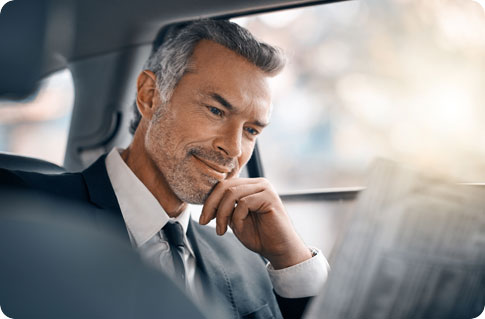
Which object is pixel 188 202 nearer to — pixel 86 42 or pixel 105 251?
pixel 86 42

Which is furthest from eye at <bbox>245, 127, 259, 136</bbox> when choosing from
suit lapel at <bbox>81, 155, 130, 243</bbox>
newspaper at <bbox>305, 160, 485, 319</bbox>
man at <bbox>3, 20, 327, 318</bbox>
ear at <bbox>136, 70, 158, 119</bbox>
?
newspaper at <bbox>305, 160, 485, 319</bbox>

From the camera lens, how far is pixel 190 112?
1035 millimetres

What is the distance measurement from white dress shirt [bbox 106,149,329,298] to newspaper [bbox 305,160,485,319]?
36cm

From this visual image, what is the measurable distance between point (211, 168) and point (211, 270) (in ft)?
0.80

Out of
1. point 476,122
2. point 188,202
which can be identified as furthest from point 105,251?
point 476,122

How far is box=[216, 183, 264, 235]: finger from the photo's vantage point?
0.95m

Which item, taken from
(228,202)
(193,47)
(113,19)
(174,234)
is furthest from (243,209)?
(113,19)

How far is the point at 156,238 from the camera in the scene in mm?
932

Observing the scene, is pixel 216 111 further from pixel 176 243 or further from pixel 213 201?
pixel 176 243

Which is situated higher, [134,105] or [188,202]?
[134,105]

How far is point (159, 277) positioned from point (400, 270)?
13.1 inches

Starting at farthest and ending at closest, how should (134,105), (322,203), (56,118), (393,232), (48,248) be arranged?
(322,203) < (134,105) < (56,118) < (393,232) < (48,248)

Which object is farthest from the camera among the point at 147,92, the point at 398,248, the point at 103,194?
the point at 147,92

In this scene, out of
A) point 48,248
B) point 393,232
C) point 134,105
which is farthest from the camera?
point 134,105
